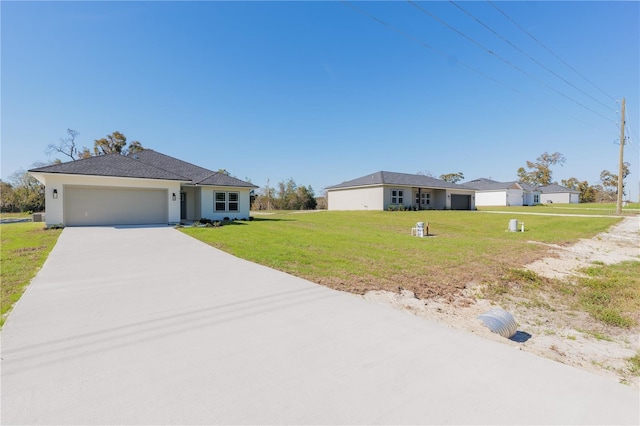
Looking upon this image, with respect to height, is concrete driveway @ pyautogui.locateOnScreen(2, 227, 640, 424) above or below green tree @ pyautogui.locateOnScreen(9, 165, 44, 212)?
below

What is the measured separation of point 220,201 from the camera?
19.6 meters

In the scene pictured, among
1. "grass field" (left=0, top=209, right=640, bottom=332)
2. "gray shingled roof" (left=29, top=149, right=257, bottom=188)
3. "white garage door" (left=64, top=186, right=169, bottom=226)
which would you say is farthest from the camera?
"white garage door" (left=64, top=186, right=169, bottom=226)

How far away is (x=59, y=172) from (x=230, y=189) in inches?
347

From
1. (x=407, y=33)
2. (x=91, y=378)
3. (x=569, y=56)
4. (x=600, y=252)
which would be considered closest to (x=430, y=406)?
(x=91, y=378)

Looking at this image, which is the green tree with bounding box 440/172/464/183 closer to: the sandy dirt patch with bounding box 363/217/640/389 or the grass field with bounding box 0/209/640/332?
the grass field with bounding box 0/209/640/332

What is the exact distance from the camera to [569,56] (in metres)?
13.0

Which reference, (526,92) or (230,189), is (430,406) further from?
(230,189)

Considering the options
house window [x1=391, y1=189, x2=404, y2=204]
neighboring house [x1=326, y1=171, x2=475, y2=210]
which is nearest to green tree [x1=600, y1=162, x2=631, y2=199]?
neighboring house [x1=326, y1=171, x2=475, y2=210]

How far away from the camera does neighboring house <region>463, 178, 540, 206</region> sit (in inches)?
1770

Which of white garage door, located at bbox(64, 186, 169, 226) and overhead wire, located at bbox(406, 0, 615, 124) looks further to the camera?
white garage door, located at bbox(64, 186, 169, 226)

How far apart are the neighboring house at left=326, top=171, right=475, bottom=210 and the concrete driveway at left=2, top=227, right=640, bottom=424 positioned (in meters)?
25.7

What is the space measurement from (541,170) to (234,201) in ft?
245

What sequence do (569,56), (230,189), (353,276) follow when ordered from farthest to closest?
1. (230,189)
2. (569,56)
3. (353,276)

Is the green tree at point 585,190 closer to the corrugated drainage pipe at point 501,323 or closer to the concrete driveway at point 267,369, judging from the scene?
the corrugated drainage pipe at point 501,323
